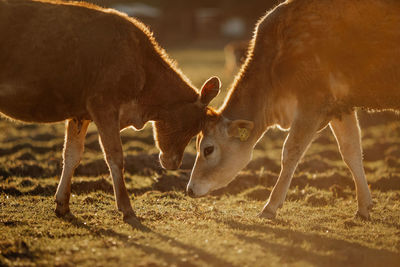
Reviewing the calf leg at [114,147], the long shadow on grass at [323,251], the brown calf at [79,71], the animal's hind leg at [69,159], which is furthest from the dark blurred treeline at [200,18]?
the long shadow on grass at [323,251]

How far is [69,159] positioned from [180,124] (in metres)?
1.47

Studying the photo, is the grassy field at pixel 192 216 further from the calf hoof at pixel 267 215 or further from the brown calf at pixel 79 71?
the brown calf at pixel 79 71

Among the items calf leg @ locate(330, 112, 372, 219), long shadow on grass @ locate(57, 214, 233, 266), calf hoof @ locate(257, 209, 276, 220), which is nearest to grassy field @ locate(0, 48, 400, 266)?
long shadow on grass @ locate(57, 214, 233, 266)

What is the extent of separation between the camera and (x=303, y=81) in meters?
7.04

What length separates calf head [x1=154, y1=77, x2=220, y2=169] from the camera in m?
7.54

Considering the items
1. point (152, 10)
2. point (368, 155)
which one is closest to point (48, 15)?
point (368, 155)

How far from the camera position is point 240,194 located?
9.13 meters

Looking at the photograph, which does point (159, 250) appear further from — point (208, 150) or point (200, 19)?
point (200, 19)

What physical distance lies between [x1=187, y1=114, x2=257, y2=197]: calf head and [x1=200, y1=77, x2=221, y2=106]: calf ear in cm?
28

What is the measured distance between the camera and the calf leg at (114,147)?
22.0 ft

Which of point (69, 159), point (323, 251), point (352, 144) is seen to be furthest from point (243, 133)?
point (69, 159)

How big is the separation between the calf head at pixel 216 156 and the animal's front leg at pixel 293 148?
2.01 feet

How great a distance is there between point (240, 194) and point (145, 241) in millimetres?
3417

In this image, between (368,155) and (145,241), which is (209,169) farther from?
(368,155)
